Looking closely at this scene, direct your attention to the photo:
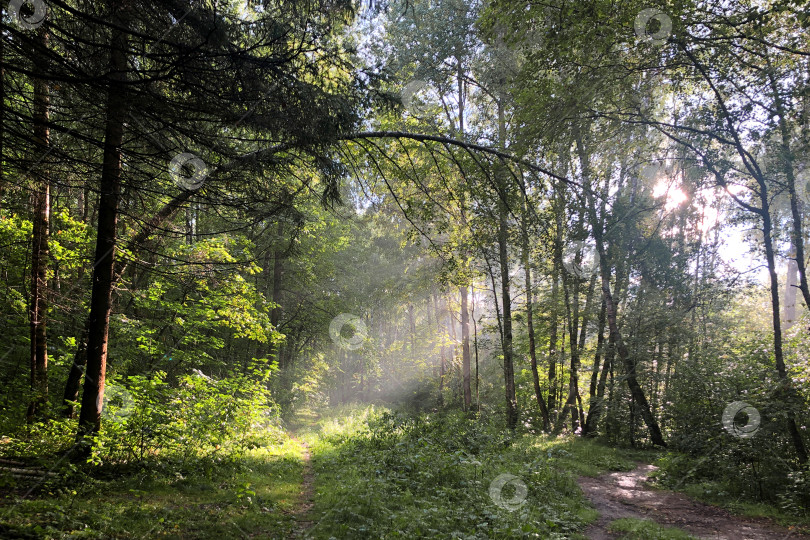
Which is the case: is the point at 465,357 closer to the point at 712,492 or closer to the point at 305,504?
the point at 712,492

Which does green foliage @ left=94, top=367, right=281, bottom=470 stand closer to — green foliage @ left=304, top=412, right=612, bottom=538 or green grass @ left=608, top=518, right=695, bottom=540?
green foliage @ left=304, top=412, right=612, bottom=538

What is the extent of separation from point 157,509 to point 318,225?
36.6 feet

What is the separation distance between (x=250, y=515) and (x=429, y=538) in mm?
2314

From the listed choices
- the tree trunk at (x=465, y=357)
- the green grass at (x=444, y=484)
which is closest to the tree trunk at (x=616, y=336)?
the green grass at (x=444, y=484)

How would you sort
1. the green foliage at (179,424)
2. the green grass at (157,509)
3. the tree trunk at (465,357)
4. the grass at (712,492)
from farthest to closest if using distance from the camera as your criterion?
the tree trunk at (465,357), the grass at (712,492), the green foliage at (179,424), the green grass at (157,509)

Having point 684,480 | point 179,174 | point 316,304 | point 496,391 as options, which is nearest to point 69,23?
point 179,174

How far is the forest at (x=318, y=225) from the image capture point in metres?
4.28

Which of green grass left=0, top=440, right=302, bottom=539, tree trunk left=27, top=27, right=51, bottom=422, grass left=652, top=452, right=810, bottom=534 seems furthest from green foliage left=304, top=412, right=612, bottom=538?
tree trunk left=27, top=27, right=51, bottom=422

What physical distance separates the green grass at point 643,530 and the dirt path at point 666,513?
0.18m

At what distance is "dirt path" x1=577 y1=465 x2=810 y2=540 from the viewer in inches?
240

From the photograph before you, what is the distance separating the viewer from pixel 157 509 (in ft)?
15.5

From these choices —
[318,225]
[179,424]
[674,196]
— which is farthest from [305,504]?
[674,196]

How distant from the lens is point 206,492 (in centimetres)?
577

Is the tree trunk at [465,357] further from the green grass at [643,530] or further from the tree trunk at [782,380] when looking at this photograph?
the green grass at [643,530]
